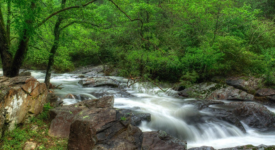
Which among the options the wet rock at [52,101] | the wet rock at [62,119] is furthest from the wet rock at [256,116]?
the wet rock at [52,101]

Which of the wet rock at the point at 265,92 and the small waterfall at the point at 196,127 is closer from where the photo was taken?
the small waterfall at the point at 196,127

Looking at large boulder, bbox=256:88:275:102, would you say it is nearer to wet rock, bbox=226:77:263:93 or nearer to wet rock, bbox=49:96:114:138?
wet rock, bbox=226:77:263:93

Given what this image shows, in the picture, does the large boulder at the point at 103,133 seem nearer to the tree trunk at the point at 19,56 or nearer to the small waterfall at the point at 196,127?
the small waterfall at the point at 196,127

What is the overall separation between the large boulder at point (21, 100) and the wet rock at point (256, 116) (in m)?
7.83

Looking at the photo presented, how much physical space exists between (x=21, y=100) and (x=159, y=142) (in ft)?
12.7

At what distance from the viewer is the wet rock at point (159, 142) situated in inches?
177

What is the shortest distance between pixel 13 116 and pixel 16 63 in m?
3.75

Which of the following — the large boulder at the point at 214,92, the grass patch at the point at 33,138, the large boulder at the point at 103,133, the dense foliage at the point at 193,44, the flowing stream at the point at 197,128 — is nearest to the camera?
the large boulder at the point at 103,133

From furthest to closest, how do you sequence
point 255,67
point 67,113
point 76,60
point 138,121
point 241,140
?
point 76,60 → point 255,67 → point 138,121 → point 241,140 → point 67,113

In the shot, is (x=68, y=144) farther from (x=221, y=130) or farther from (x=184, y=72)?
(x=184, y=72)

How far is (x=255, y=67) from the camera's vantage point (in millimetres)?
11062

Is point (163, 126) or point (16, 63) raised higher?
point (16, 63)

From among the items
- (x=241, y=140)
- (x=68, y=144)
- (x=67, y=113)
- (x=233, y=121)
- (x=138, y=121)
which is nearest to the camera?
(x=68, y=144)

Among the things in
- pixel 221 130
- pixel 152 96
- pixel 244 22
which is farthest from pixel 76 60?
pixel 221 130
